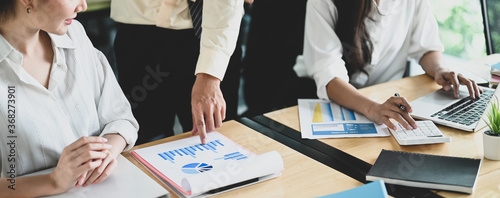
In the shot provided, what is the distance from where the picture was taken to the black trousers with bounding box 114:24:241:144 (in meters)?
1.86

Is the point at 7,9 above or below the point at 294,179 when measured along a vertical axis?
above

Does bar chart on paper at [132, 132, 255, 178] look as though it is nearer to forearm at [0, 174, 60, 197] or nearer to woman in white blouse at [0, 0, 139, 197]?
woman in white blouse at [0, 0, 139, 197]

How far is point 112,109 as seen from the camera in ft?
4.79

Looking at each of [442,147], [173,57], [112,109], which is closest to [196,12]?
[173,57]

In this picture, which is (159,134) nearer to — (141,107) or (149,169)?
(141,107)

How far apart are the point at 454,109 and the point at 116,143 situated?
1.05 m

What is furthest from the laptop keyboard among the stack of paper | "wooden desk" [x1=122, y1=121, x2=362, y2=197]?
the stack of paper

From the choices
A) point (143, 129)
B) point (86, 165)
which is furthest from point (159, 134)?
point (86, 165)

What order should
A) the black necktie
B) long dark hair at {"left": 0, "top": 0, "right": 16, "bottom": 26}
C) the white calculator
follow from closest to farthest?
1. long dark hair at {"left": 0, "top": 0, "right": 16, "bottom": 26}
2. the white calculator
3. the black necktie

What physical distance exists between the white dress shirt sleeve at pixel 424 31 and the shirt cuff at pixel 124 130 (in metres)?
1.30

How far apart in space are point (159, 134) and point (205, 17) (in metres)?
0.83

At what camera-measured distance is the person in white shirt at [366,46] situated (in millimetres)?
1846

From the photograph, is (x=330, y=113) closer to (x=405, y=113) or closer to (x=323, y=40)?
(x=405, y=113)

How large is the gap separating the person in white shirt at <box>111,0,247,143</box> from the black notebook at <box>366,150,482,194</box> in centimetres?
46
